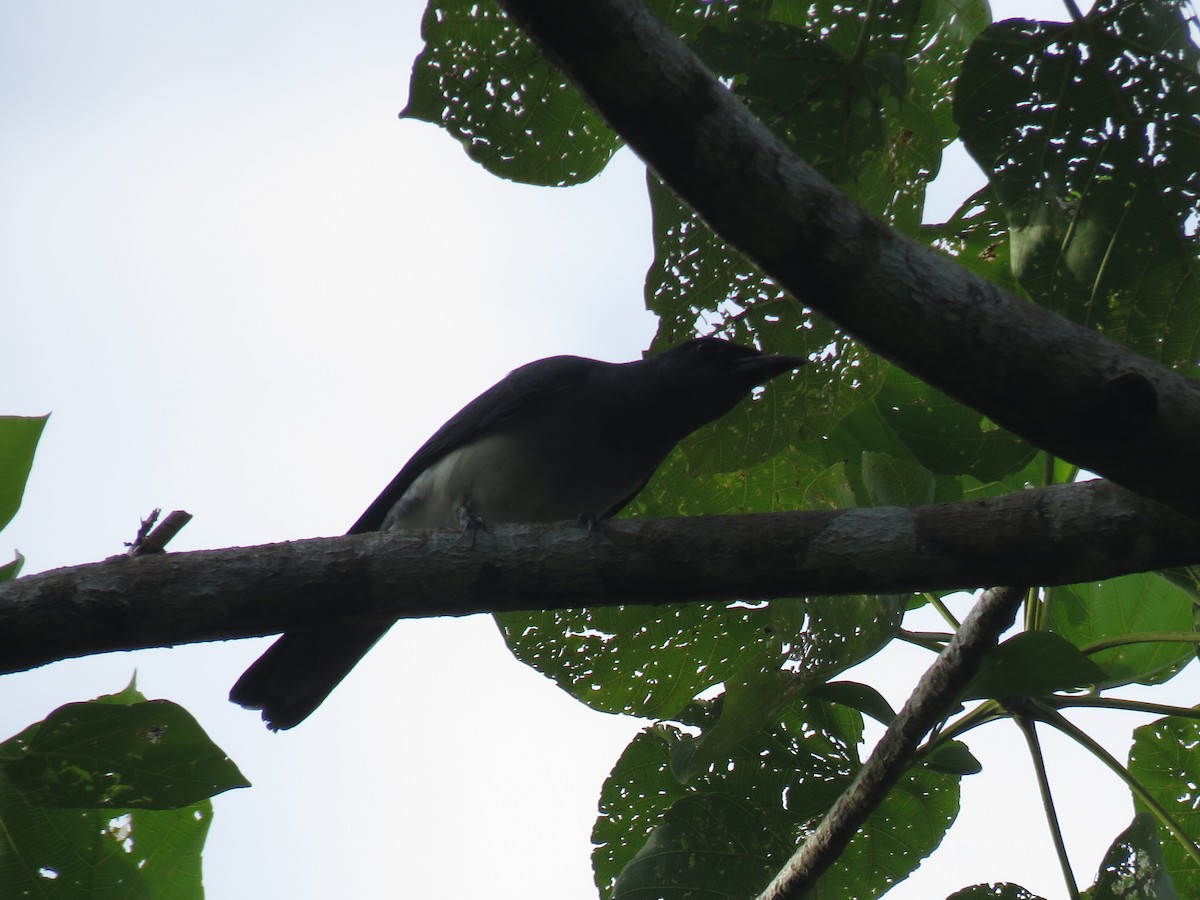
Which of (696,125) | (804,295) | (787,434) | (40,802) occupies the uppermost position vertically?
(787,434)

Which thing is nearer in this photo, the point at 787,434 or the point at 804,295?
the point at 804,295

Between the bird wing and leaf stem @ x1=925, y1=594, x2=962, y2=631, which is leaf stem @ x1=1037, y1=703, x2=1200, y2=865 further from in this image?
the bird wing

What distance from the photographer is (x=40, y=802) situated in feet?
9.42

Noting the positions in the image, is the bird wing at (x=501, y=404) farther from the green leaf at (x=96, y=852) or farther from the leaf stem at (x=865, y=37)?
the leaf stem at (x=865, y=37)

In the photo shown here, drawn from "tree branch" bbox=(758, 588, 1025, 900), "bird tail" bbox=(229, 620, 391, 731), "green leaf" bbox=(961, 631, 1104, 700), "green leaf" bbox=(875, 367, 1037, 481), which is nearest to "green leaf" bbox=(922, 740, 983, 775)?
"tree branch" bbox=(758, 588, 1025, 900)

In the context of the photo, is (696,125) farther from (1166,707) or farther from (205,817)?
(205,817)

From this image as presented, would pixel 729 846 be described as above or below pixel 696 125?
below

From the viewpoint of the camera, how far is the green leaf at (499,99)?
128 inches

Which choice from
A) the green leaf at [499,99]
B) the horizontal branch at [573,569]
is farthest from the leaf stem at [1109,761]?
the green leaf at [499,99]

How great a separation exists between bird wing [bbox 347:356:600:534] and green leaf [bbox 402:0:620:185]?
3.98ft

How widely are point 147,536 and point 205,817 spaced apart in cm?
115

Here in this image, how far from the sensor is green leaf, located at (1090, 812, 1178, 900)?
2.93m

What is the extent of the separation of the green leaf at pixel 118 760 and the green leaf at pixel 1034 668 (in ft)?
6.31

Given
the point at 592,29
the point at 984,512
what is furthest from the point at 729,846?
the point at 592,29
